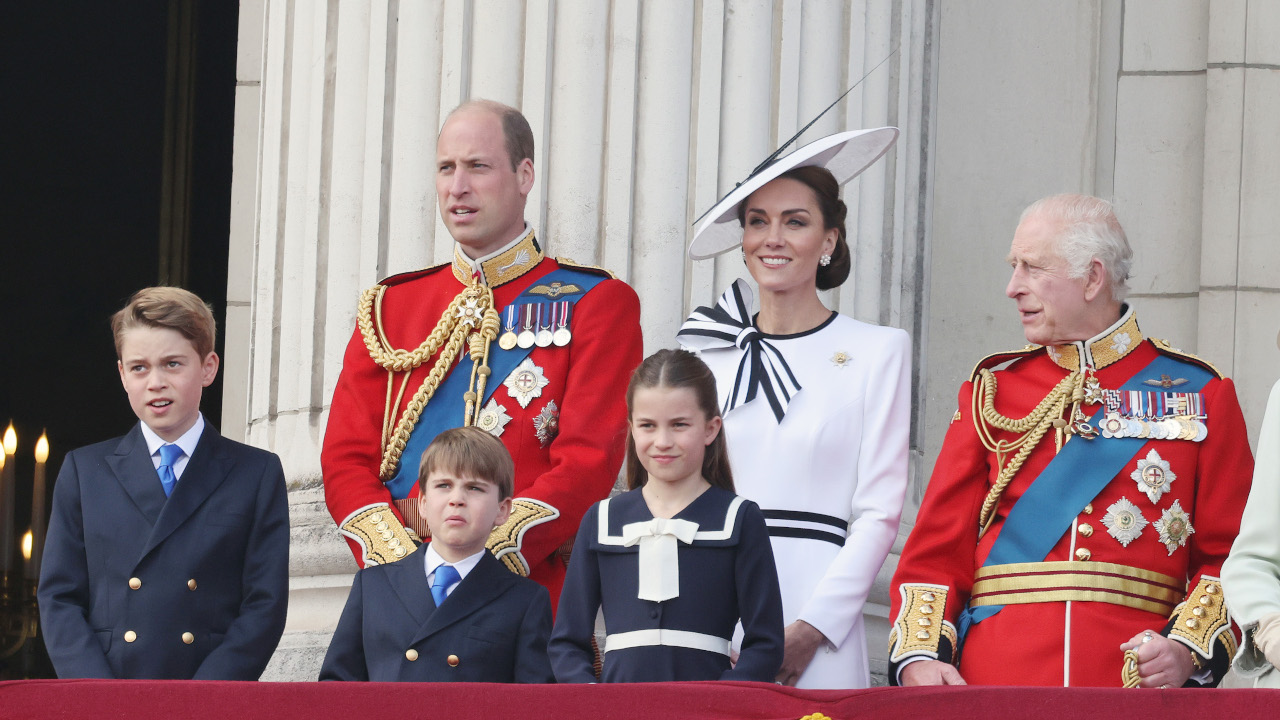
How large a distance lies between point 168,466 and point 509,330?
2.80 ft

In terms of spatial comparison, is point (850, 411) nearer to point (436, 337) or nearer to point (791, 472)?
point (791, 472)

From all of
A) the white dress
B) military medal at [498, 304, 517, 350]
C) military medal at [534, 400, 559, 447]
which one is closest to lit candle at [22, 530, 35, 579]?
military medal at [498, 304, 517, 350]

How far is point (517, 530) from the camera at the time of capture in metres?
4.00

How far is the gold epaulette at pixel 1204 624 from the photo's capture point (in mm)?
3715

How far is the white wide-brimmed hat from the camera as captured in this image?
14.1ft

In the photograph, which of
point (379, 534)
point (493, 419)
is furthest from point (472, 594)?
point (493, 419)

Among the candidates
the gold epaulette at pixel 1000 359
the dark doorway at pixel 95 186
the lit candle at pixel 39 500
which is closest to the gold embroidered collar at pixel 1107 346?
the gold epaulette at pixel 1000 359

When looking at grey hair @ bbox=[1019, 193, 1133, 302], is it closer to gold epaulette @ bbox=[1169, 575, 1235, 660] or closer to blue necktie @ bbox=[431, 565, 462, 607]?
gold epaulette @ bbox=[1169, 575, 1235, 660]

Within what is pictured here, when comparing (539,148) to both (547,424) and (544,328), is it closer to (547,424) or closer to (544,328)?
(544,328)

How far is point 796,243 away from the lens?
4.29 m

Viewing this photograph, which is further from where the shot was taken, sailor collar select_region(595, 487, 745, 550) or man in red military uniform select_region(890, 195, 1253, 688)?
man in red military uniform select_region(890, 195, 1253, 688)

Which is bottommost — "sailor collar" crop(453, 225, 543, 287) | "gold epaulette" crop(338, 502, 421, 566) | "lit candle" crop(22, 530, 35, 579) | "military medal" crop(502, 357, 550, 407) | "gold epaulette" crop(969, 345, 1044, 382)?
"lit candle" crop(22, 530, 35, 579)

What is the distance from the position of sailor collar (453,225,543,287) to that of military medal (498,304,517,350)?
0.30ft

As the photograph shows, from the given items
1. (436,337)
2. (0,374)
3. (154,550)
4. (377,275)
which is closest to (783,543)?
(436,337)
